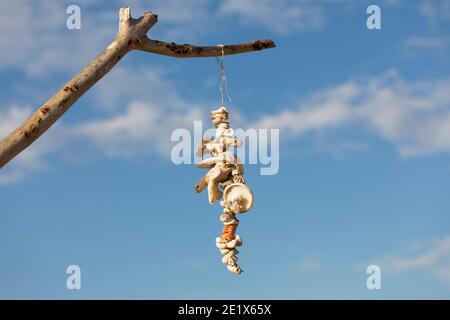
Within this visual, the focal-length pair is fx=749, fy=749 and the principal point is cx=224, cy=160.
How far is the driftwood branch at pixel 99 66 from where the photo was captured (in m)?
7.08

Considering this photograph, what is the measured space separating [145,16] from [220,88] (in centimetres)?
112

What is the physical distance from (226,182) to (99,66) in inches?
68.8

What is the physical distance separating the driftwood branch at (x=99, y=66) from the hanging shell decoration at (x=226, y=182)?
3.20 ft

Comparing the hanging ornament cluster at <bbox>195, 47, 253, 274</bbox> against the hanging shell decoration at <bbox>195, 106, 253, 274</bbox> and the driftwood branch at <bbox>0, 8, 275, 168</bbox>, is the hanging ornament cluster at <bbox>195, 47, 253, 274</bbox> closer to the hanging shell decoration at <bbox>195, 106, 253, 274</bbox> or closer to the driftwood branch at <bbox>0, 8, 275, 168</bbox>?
the hanging shell decoration at <bbox>195, 106, 253, 274</bbox>

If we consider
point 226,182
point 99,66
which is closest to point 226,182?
point 226,182

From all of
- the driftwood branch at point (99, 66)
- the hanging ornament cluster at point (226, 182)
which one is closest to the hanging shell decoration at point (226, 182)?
the hanging ornament cluster at point (226, 182)

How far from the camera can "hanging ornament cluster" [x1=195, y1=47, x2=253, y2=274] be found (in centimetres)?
742

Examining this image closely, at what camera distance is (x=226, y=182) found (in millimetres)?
7676

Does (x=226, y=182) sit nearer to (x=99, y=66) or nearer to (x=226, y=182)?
(x=226, y=182)

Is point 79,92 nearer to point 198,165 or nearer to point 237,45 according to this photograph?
point 198,165

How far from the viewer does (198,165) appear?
7.77 metres

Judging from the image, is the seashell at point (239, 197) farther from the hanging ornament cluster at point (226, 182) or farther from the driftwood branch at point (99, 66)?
the driftwood branch at point (99, 66)

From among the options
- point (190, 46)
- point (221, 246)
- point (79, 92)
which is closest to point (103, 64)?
point (79, 92)

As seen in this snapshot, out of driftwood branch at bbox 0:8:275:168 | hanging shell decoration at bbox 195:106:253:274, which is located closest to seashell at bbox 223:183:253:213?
hanging shell decoration at bbox 195:106:253:274
